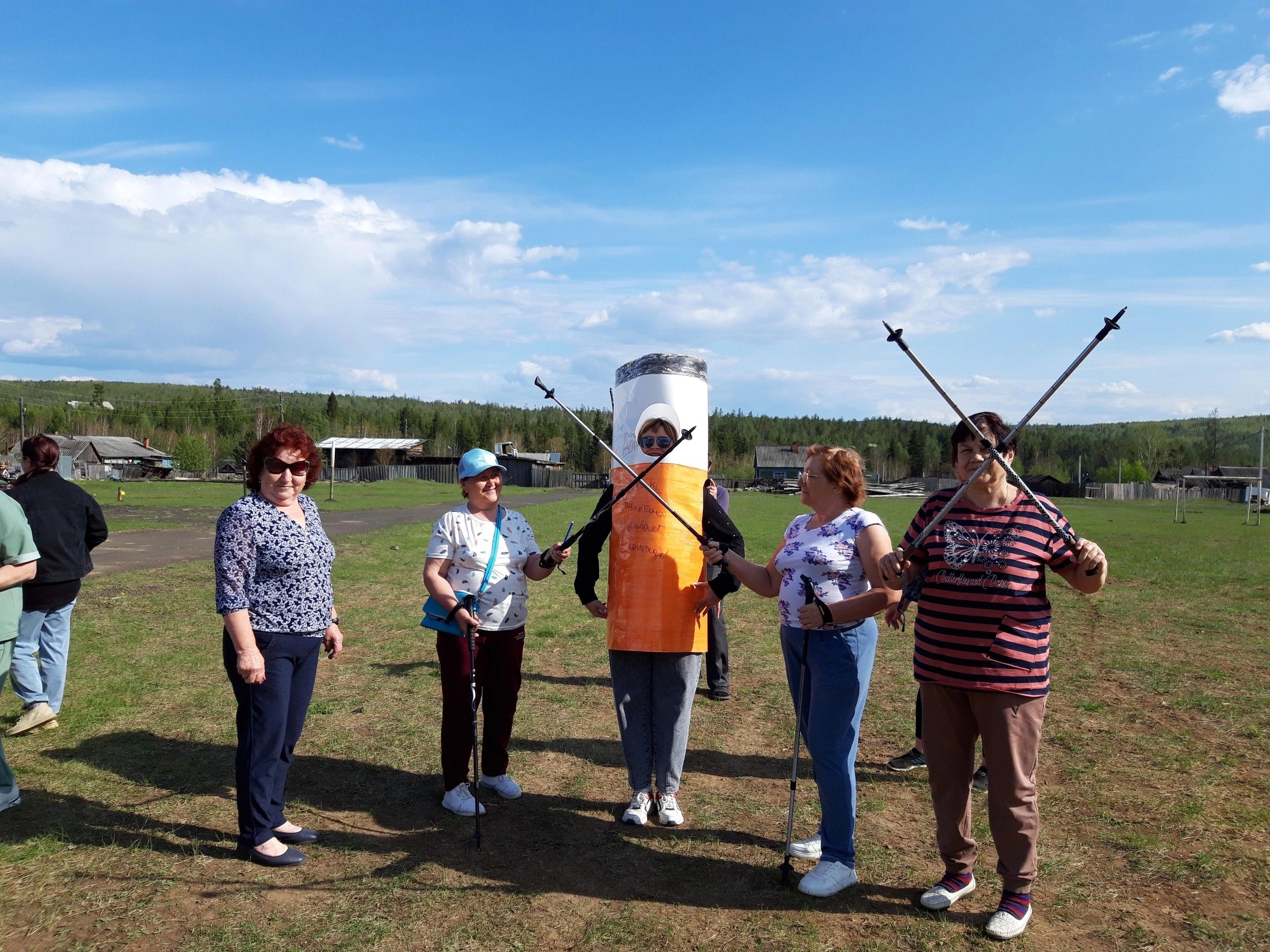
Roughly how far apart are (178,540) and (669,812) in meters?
19.5

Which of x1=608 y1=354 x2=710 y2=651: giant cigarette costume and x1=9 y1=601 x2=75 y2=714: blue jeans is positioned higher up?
x1=608 y1=354 x2=710 y2=651: giant cigarette costume

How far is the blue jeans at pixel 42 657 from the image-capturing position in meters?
6.25

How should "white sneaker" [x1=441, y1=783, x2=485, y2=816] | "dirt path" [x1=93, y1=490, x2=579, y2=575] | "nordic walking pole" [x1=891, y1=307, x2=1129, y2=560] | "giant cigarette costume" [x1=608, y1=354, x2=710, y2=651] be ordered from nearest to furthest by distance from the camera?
"nordic walking pole" [x1=891, y1=307, x2=1129, y2=560], "giant cigarette costume" [x1=608, y1=354, x2=710, y2=651], "white sneaker" [x1=441, y1=783, x2=485, y2=816], "dirt path" [x1=93, y1=490, x2=579, y2=575]

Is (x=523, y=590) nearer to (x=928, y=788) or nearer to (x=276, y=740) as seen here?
(x=276, y=740)

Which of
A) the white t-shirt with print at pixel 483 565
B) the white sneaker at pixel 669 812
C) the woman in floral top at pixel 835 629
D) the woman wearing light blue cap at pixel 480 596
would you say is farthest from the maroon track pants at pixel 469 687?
the woman in floral top at pixel 835 629

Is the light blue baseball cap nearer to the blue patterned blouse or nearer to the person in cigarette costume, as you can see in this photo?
the person in cigarette costume

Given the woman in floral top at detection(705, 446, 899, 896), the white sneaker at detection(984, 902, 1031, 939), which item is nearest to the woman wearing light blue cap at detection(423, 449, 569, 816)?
the woman in floral top at detection(705, 446, 899, 896)

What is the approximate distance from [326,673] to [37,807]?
10.8ft

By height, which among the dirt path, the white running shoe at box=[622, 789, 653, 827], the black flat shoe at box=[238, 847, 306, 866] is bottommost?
the dirt path

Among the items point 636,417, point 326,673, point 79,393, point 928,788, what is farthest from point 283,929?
point 79,393

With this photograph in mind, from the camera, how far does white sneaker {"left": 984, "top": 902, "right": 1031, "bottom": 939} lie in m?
3.76

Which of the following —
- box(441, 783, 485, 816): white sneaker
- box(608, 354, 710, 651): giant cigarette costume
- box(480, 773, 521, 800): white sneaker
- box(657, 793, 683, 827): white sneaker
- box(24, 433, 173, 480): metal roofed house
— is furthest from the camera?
box(24, 433, 173, 480): metal roofed house

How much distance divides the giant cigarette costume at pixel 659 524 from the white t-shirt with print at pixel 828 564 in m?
0.69

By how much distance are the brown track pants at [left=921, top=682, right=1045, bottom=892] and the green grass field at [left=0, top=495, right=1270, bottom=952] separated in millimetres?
326
